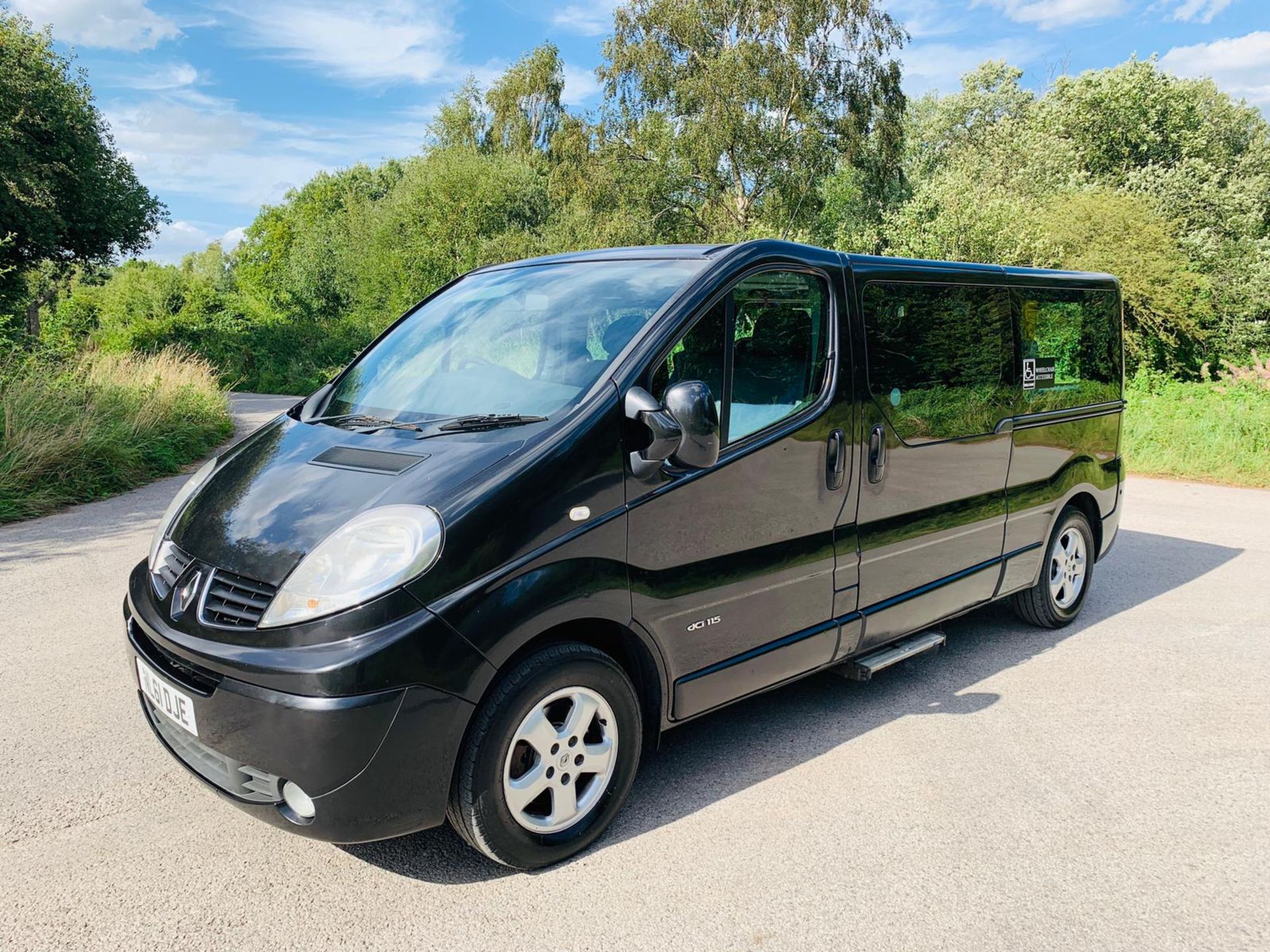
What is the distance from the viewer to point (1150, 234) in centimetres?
2148

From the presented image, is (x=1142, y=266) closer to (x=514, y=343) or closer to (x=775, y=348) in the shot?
(x=775, y=348)

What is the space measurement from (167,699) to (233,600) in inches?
16.7

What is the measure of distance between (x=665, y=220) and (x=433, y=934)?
1211 inches

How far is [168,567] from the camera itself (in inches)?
118

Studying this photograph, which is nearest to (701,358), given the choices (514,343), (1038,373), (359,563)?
(514,343)

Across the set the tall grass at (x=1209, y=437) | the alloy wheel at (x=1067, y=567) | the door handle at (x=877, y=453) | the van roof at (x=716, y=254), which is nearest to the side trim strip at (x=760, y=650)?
the door handle at (x=877, y=453)

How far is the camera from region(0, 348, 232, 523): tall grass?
856 centimetres

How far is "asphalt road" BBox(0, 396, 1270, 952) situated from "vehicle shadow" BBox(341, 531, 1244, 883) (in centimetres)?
1

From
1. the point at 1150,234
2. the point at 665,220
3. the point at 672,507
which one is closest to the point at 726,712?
the point at 672,507

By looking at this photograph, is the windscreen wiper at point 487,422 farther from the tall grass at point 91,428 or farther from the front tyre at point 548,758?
the tall grass at point 91,428

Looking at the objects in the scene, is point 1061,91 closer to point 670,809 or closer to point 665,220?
point 665,220

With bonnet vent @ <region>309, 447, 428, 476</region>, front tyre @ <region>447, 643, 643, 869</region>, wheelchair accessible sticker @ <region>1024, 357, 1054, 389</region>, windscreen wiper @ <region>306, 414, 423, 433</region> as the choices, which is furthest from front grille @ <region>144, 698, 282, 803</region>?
wheelchair accessible sticker @ <region>1024, 357, 1054, 389</region>

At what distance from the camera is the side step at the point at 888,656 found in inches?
155

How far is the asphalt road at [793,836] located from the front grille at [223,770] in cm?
34
